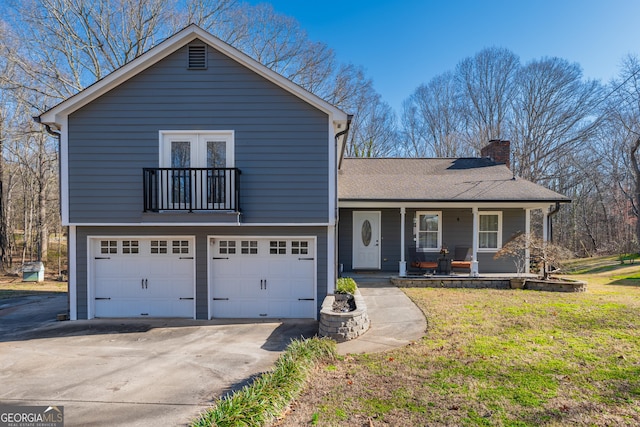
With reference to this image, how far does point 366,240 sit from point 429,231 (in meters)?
2.38

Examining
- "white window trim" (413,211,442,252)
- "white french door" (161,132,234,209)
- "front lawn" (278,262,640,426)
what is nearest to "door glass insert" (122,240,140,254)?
"white french door" (161,132,234,209)

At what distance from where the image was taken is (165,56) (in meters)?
8.02

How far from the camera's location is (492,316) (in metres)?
7.60

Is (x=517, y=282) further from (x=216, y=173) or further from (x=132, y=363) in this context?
(x=132, y=363)

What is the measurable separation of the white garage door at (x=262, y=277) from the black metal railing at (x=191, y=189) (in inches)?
38.1

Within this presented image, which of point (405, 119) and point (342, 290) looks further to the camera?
point (405, 119)

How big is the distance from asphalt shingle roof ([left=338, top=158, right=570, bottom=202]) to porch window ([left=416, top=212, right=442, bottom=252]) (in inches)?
42.4

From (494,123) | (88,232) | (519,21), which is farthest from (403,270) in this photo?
(494,123)

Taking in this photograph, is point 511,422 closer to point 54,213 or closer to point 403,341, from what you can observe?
point 403,341

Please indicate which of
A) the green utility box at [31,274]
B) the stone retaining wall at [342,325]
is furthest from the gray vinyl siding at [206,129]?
the green utility box at [31,274]

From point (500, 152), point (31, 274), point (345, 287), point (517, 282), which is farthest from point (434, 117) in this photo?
point (31, 274)

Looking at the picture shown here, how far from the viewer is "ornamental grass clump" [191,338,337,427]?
11.4ft

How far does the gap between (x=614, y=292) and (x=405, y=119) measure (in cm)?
2456

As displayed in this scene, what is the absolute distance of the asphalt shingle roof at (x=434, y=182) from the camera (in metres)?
12.0
